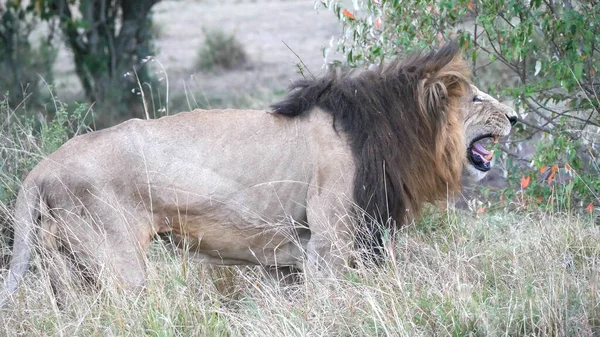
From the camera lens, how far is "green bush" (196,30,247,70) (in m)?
18.3

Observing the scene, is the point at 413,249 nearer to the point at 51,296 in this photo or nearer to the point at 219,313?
the point at 219,313

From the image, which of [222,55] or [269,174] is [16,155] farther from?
[222,55]

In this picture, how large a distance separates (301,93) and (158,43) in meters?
16.4

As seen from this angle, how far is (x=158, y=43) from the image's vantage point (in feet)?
68.9

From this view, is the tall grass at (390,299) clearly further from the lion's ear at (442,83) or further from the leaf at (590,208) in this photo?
the lion's ear at (442,83)

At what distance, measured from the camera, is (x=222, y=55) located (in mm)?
18344

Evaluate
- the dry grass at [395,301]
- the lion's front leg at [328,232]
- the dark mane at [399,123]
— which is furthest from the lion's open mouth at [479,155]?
the lion's front leg at [328,232]

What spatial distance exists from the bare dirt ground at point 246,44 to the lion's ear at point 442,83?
7.06m

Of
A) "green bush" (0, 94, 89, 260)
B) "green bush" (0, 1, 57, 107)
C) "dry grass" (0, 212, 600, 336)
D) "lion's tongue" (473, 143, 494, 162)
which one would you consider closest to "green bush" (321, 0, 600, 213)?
"lion's tongue" (473, 143, 494, 162)

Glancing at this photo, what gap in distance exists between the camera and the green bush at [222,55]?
18.3 m

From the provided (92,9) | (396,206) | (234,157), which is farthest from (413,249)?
(92,9)

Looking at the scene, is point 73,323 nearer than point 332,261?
Yes

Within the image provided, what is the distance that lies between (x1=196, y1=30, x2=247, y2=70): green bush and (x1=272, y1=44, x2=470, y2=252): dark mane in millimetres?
13280

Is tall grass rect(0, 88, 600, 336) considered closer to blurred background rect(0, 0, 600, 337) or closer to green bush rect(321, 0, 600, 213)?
blurred background rect(0, 0, 600, 337)
